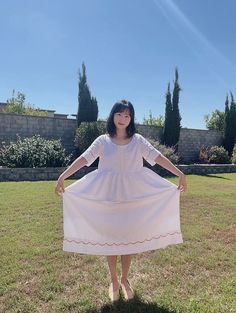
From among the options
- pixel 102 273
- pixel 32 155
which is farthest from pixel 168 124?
pixel 102 273

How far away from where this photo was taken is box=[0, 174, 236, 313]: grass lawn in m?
3.29

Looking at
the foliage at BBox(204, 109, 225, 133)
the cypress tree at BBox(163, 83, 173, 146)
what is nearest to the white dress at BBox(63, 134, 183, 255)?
the cypress tree at BBox(163, 83, 173, 146)

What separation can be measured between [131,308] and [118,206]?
3.04 ft

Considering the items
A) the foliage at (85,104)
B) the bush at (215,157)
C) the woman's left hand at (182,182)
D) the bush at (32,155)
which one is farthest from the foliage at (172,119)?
the woman's left hand at (182,182)

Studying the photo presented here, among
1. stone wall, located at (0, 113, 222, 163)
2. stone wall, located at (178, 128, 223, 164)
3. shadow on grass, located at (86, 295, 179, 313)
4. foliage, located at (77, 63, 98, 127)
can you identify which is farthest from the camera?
stone wall, located at (178, 128, 223, 164)

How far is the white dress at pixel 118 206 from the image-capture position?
3.24 metres

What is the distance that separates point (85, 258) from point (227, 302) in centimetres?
181

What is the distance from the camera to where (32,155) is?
13062mm

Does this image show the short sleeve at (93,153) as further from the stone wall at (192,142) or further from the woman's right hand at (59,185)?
the stone wall at (192,142)

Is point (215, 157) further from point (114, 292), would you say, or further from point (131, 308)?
point (131, 308)

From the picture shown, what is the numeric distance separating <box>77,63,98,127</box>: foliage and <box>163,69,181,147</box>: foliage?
15.7ft

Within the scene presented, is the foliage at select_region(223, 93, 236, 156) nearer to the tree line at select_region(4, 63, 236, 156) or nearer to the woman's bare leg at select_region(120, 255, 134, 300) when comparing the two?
the tree line at select_region(4, 63, 236, 156)

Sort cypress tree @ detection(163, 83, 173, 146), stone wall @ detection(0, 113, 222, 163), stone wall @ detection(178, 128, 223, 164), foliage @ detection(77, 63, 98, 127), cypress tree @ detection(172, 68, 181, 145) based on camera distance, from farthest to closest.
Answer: stone wall @ detection(178, 128, 223, 164)
cypress tree @ detection(172, 68, 181, 145)
cypress tree @ detection(163, 83, 173, 146)
foliage @ detection(77, 63, 98, 127)
stone wall @ detection(0, 113, 222, 163)

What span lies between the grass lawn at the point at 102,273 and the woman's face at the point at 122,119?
1.67 metres
